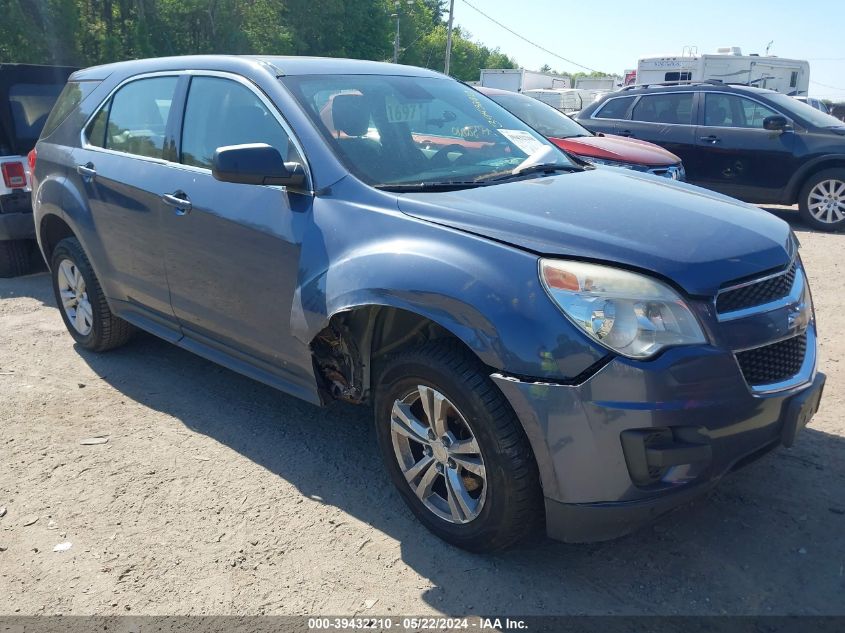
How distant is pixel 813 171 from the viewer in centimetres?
947

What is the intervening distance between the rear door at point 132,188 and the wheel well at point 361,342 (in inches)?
47.7

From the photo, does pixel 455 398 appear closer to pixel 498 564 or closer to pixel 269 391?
pixel 498 564

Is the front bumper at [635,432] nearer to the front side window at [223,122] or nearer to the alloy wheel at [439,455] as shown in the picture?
the alloy wheel at [439,455]

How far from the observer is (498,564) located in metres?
2.84

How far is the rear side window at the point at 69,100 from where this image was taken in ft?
16.0

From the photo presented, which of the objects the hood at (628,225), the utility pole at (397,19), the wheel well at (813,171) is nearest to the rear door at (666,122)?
the wheel well at (813,171)

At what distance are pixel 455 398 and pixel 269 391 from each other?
2065 mm

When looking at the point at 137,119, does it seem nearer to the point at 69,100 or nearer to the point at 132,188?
the point at 132,188

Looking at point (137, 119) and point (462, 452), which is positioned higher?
point (137, 119)

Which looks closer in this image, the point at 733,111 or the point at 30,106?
the point at 30,106

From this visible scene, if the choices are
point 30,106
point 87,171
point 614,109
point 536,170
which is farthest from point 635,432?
point 614,109

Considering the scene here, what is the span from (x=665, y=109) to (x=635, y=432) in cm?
923

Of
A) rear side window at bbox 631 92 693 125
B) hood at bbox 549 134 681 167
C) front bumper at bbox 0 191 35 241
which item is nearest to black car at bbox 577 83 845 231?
rear side window at bbox 631 92 693 125

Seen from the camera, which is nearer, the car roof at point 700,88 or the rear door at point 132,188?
the rear door at point 132,188
